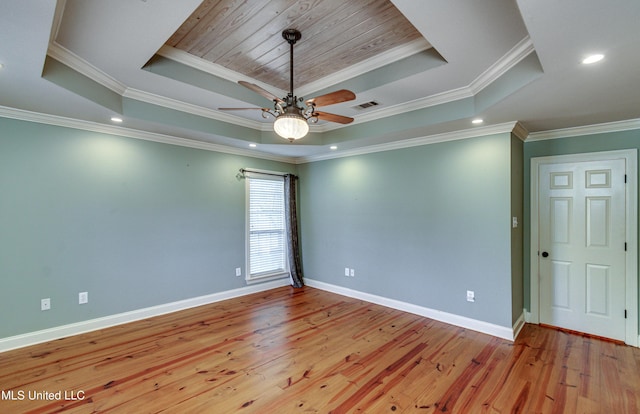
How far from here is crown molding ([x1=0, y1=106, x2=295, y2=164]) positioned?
3.05m

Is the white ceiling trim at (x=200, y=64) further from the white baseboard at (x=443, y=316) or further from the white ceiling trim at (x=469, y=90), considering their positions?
the white baseboard at (x=443, y=316)

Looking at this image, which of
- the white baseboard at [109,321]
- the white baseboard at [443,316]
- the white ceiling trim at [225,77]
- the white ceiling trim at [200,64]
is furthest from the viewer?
the white baseboard at [443,316]

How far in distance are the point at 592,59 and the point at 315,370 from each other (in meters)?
3.22

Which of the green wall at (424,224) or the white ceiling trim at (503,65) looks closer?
the white ceiling trim at (503,65)

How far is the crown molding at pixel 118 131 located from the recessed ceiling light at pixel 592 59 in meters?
4.21

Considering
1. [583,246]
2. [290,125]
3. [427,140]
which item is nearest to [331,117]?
[290,125]

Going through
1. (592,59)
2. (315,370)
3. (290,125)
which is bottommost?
(315,370)

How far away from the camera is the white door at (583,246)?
331cm

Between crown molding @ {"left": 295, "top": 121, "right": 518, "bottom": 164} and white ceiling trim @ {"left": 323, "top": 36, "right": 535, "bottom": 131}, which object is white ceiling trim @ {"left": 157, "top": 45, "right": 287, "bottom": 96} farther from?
crown molding @ {"left": 295, "top": 121, "right": 518, "bottom": 164}

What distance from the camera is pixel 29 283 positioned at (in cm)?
311

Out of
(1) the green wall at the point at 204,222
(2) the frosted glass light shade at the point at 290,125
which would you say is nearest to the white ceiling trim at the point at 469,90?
(1) the green wall at the point at 204,222

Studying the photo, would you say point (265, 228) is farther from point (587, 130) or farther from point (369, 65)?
point (587, 130)

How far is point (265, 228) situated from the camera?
17.5ft

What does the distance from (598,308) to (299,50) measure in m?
4.42
